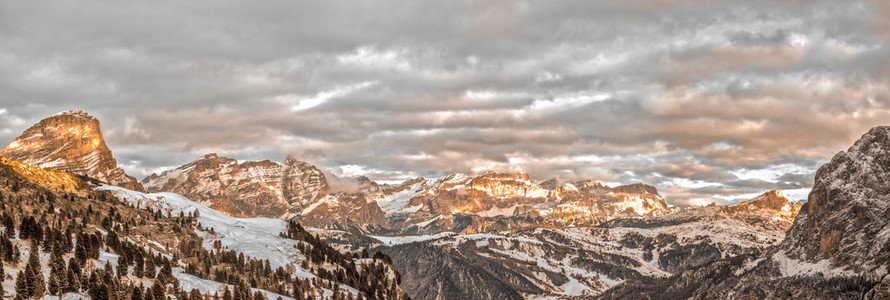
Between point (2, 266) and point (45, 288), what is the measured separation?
1262cm

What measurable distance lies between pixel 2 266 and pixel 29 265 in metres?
6.70

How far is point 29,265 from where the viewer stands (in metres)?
197

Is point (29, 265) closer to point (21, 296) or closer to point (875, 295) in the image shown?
point (21, 296)

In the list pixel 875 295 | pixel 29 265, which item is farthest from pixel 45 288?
pixel 875 295

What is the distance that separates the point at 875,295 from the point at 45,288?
202094 mm

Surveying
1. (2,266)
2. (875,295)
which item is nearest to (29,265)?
(2,266)

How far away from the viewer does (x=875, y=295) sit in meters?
103

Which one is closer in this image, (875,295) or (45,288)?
(875,295)

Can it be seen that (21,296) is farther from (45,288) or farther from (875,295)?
(875,295)

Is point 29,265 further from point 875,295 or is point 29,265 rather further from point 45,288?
point 875,295

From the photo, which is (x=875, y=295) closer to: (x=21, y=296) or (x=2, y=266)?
(x=21, y=296)

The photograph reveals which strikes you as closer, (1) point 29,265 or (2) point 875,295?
(2) point 875,295

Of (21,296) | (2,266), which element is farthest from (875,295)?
(2,266)

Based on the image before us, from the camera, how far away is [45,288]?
198750 millimetres
